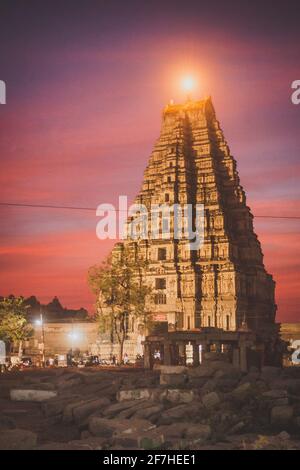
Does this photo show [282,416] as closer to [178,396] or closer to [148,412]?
[178,396]

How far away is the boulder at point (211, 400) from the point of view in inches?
1283

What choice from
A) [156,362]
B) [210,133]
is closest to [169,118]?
[210,133]

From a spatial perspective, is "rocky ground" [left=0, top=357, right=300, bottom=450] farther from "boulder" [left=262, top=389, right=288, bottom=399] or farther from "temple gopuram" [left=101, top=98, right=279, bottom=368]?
"temple gopuram" [left=101, top=98, right=279, bottom=368]

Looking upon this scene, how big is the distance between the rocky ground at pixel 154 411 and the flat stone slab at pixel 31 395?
0.06m

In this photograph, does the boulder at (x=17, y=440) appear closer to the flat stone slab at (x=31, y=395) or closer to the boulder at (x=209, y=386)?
the flat stone slab at (x=31, y=395)

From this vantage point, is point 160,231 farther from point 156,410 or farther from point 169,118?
point 156,410

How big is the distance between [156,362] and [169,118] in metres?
48.0

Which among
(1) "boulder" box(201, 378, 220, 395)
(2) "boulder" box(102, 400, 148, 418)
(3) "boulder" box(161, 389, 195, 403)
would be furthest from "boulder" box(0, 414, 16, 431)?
(1) "boulder" box(201, 378, 220, 395)

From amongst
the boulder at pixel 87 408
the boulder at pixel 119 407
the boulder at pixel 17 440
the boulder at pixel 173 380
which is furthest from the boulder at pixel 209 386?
the boulder at pixel 17 440

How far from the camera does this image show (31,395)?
36.8 m

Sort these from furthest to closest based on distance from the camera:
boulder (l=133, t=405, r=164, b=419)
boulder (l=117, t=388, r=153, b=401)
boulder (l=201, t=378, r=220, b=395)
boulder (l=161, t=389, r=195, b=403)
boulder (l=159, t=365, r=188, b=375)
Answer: boulder (l=159, t=365, r=188, b=375) < boulder (l=201, t=378, r=220, b=395) < boulder (l=117, t=388, r=153, b=401) < boulder (l=161, t=389, r=195, b=403) < boulder (l=133, t=405, r=164, b=419)

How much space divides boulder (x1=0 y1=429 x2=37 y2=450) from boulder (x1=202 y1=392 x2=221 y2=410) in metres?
11.9

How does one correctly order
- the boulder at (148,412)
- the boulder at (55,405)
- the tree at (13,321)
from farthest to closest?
1. the tree at (13,321)
2. the boulder at (55,405)
3. the boulder at (148,412)

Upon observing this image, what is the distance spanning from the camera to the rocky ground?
2470 cm
